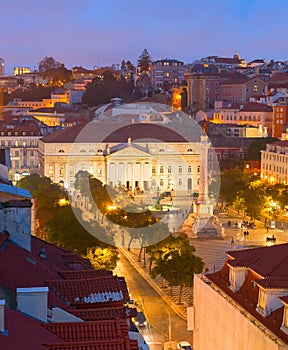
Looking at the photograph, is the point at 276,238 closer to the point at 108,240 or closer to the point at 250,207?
A: the point at 250,207

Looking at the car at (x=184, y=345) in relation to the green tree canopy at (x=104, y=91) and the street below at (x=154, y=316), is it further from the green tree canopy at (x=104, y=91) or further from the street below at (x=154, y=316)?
the green tree canopy at (x=104, y=91)

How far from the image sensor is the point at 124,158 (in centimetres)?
6506

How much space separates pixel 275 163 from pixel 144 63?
228ft

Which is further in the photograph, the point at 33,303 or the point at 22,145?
the point at 22,145

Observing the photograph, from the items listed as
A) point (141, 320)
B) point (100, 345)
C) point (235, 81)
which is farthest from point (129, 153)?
point (100, 345)

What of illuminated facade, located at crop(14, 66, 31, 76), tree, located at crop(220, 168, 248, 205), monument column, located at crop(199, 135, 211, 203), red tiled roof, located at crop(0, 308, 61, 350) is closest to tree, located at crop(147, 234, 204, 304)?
monument column, located at crop(199, 135, 211, 203)

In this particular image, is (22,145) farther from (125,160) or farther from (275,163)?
(275,163)

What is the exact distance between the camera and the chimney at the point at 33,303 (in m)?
7.86

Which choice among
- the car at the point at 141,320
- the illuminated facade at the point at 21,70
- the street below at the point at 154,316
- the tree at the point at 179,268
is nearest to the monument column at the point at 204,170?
the street below at the point at 154,316

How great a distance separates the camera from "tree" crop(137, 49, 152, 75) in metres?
125

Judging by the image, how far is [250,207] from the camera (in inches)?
1747

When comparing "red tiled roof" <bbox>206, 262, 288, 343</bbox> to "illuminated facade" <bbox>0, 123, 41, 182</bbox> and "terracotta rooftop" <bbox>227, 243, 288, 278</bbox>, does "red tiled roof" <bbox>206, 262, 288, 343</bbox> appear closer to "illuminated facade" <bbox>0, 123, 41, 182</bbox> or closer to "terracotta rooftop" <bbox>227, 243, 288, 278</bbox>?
"terracotta rooftop" <bbox>227, 243, 288, 278</bbox>

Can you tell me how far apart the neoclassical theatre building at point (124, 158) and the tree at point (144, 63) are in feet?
194

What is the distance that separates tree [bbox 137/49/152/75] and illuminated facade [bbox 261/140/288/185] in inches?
2546
